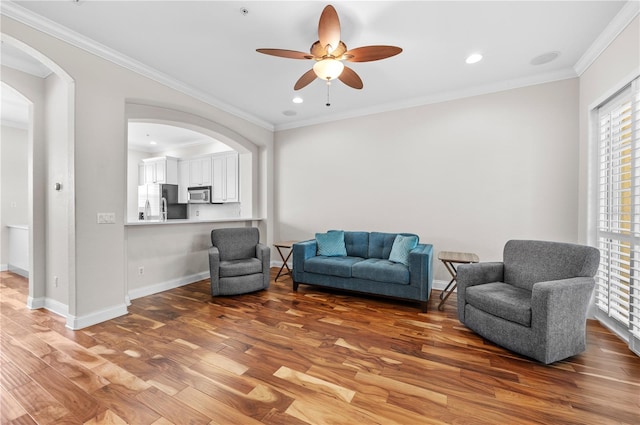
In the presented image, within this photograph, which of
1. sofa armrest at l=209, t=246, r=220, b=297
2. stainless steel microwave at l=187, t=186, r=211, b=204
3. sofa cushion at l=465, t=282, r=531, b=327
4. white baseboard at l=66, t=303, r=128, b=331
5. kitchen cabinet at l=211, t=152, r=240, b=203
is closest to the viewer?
sofa cushion at l=465, t=282, r=531, b=327

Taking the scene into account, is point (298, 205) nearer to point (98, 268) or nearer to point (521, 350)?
point (98, 268)

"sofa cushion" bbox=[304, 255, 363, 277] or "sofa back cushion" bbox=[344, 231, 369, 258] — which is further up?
"sofa back cushion" bbox=[344, 231, 369, 258]

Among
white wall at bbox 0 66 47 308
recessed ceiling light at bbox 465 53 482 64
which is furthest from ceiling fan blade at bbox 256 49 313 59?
white wall at bbox 0 66 47 308

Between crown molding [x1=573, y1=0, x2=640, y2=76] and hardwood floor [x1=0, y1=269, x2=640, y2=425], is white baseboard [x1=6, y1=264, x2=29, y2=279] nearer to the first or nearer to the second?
hardwood floor [x1=0, y1=269, x2=640, y2=425]

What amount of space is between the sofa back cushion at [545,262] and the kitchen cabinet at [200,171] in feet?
20.4

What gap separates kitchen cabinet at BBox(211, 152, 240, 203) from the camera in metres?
6.12

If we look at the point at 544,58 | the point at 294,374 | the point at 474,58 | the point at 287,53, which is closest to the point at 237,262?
the point at 294,374

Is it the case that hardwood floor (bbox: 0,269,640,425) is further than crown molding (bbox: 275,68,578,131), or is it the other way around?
crown molding (bbox: 275,68,578,131)

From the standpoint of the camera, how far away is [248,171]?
17.7 ft

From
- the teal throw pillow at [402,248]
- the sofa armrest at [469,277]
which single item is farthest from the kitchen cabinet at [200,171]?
the sofa armrest at [469,277]

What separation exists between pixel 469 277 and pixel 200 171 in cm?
635

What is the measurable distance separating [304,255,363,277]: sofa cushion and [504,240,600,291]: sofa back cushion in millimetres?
1818

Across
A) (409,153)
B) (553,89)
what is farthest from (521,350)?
(553,89)

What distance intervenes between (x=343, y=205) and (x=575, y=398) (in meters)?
3.57
